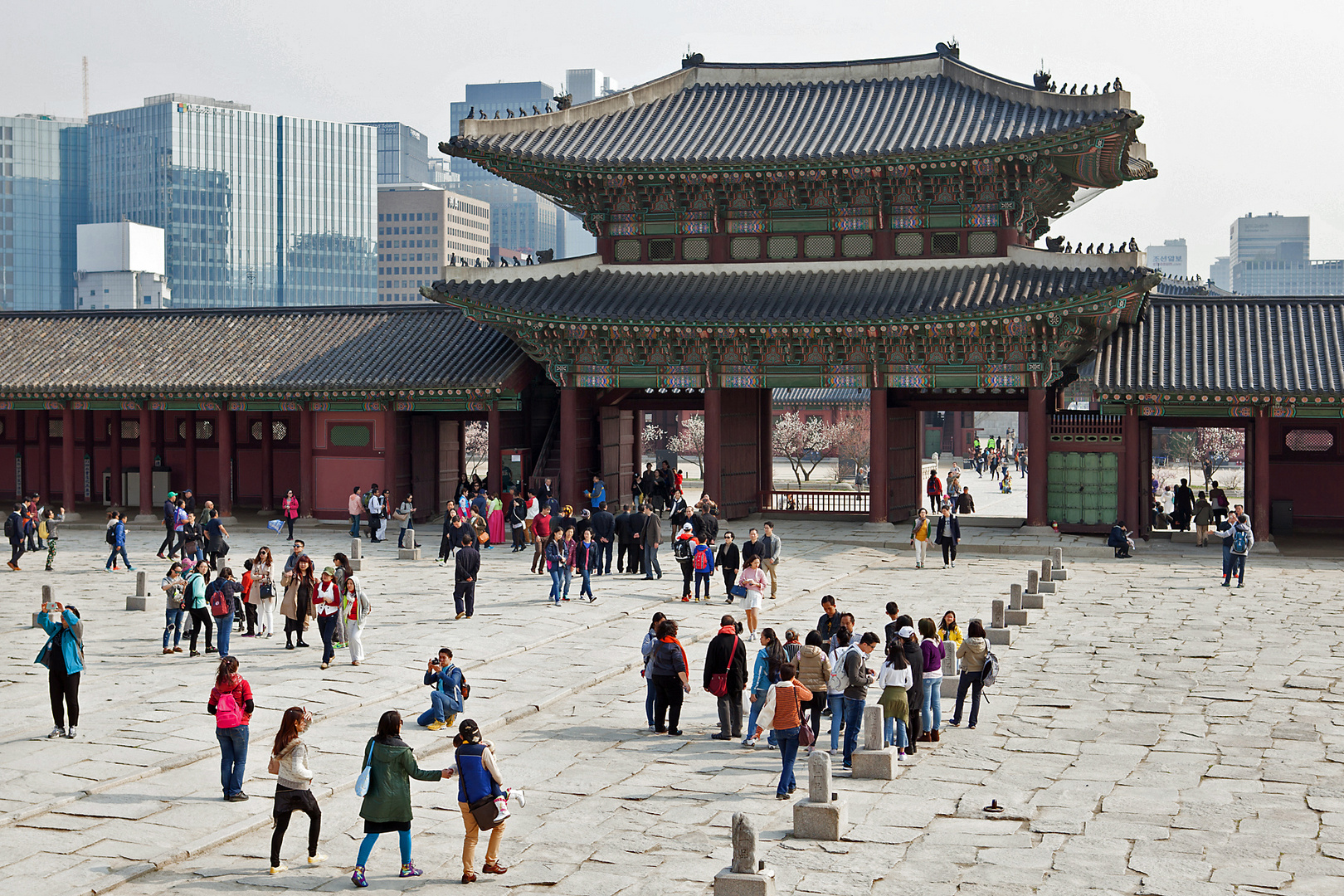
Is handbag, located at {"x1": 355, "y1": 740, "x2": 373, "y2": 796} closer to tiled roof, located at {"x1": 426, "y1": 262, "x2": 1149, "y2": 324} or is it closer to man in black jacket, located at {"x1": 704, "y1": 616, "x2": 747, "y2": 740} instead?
man in black jacket, located at {"x1": 704, "y1": 616, "x2": 747, "y2": 740}

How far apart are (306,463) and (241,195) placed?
150563mm

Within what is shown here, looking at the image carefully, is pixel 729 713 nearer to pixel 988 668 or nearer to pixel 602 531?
pixel 988 668

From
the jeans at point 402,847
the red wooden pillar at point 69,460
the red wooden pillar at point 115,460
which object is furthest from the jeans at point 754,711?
the red wooden pillar at point 115,460

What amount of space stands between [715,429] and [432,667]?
74.6 ft

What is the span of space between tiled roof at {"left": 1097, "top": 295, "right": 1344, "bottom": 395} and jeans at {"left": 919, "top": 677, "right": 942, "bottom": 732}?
2021 cm

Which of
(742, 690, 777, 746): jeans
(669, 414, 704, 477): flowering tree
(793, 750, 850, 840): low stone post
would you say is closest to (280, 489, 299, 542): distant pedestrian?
(742, 690, 777, 746): jeans

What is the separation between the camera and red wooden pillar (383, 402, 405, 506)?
1543 inches

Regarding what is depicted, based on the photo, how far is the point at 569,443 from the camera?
3831 cm

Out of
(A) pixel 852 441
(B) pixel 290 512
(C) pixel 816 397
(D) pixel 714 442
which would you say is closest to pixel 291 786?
(B) pixel 290 512

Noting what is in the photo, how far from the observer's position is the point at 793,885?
36.1ft

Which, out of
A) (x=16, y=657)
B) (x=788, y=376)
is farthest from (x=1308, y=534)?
(x=16, y=657)

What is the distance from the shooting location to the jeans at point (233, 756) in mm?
12945

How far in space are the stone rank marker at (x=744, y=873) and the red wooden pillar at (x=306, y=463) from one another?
31.5 meters

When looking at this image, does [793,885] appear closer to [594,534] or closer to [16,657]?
[16,657]
